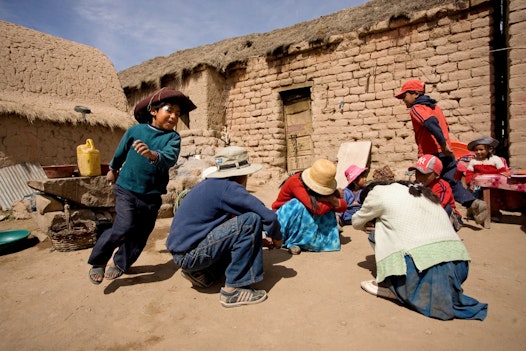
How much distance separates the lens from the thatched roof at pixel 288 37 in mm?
6473

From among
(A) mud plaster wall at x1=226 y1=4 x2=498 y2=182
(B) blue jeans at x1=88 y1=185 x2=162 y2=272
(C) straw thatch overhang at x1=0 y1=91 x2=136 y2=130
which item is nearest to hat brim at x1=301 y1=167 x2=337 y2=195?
(B) blue jeans at x1=88 y1=185 x2=162 y2=272

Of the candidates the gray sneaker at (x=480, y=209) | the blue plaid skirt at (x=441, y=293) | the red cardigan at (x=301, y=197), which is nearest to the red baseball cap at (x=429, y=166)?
the red cardigan at (x=301, y=197)

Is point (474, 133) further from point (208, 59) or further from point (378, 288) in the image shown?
point (208, 59)

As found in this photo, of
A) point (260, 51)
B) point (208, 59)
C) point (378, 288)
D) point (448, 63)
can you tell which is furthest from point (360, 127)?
point (378, 288)

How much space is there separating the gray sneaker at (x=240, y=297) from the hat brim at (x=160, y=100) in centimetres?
Result: 160

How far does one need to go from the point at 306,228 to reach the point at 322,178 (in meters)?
0.59

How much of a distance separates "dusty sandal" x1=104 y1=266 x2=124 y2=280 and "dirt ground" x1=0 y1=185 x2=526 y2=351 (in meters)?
0.07

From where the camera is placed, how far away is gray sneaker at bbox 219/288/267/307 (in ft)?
6.75

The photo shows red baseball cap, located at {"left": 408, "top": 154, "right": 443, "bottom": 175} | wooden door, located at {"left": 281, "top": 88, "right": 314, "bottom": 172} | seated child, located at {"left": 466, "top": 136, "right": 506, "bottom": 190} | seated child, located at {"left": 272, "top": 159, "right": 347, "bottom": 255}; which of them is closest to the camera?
red baseball cap, located at {"left": 408, "top": 154, "right": 443, "bottom": 175}

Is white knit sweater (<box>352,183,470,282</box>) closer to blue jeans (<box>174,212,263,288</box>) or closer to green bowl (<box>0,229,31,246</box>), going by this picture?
blue jeans (<box>174,212,263,288</box>)

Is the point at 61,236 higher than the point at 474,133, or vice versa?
the point at 474,133

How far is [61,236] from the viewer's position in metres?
3.37

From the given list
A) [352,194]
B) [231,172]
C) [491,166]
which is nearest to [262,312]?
[231,172]

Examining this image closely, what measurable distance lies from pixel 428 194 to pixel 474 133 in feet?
16.0
